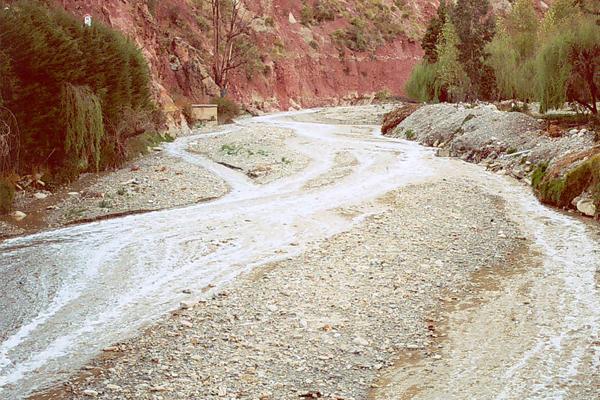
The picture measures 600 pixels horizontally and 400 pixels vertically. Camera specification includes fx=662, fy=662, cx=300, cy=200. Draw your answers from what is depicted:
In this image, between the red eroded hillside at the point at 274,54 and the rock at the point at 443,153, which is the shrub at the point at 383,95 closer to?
the red eroded hillside at the point at 274,54

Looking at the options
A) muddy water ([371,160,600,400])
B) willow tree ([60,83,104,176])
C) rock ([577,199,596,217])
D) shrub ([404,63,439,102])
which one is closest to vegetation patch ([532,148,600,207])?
rock ([577,199,596,217])

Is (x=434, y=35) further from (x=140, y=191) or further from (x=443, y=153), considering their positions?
(x=140, y=191)

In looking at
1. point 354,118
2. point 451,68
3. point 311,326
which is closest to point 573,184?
point 311,326

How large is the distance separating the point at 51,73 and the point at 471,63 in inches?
1281

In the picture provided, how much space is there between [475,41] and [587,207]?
101ft

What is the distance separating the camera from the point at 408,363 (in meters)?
8.23

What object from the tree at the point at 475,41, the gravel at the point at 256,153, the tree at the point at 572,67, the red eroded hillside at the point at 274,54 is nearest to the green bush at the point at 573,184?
the gravel at the point at 256,153

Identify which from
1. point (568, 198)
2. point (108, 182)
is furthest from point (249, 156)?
point (568, 198)

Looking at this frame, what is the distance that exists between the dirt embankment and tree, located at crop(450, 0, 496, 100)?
623 cm

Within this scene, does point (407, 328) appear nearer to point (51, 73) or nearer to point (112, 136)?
point (51, 73)

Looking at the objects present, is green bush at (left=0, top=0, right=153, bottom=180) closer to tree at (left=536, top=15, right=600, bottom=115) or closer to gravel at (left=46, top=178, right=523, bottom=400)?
gravel at (left=46, top=178, right=523, bottom=400)

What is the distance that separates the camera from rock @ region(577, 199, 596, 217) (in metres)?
16.5

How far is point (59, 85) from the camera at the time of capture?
1966 cm

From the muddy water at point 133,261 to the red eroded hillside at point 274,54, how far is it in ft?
70.2
